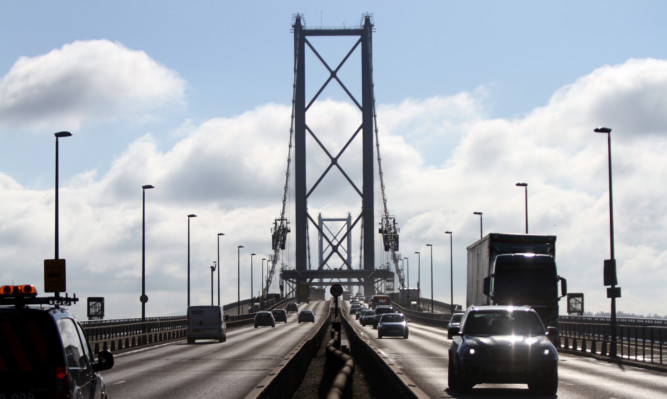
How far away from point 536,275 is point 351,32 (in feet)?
371

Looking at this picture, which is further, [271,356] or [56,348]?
[271,356]

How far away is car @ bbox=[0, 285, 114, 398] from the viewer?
9.15 metres

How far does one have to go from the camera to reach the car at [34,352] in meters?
9.15

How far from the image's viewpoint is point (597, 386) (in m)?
22.8

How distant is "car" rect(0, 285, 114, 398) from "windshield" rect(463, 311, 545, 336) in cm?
1123

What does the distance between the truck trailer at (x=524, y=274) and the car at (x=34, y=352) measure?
26074mm

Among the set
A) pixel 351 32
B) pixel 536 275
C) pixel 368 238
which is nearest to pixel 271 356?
pixel 536 275

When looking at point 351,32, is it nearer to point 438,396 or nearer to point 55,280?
point 55,280

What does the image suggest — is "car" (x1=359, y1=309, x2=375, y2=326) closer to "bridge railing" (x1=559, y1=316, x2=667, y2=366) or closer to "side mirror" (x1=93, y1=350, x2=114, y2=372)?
"bridge railing" (x1=559, y1=316, x2=667, y2=366)

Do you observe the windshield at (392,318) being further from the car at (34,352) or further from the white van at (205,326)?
the car at (34,352)

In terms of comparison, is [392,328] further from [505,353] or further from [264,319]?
[505,353]

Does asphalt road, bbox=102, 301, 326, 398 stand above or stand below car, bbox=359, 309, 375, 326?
above

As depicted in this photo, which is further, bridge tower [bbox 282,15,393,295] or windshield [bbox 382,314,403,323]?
bridge tower [bbox 282,15,393,295]

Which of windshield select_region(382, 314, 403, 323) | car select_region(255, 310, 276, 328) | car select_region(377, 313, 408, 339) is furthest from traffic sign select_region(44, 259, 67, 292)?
car select_region(255, 310, 276, 328)
